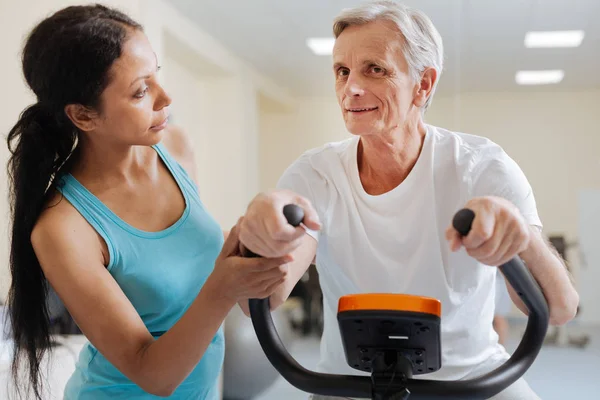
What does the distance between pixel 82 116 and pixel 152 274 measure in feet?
1.05

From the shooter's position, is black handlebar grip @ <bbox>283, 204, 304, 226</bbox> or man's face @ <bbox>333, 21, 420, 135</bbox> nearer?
black handlebar grip @ <bbox>283, 204, 304, 226</bbox>

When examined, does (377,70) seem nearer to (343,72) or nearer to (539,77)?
(343,72)

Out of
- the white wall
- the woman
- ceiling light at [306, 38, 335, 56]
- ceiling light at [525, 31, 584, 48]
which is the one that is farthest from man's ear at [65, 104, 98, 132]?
the white wall

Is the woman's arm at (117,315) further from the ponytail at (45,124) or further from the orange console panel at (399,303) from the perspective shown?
the orange console panel at (399,303)

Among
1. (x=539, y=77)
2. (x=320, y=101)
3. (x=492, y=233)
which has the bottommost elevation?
(x=492, y=233)

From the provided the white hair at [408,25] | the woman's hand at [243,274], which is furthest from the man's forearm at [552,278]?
the white hair at [408,25]

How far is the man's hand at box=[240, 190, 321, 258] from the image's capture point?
0.85 metres

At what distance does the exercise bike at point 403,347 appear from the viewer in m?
0.90

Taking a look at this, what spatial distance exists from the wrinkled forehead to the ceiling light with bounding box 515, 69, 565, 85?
781 centimetres

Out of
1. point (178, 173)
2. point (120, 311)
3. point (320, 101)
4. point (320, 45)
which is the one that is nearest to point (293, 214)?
point (120, 311)

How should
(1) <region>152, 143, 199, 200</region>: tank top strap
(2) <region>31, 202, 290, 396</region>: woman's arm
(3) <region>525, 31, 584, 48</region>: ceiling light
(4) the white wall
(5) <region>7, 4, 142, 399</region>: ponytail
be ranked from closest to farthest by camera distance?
1. (2) <region>31, 202, 290, 396</region>: woman's arm
2. (5) <region>7, 4, 142, 399</region>: ponytail
3. (1) <region>152, 143, 199, 200</region>: tank top strap
4. (3) <region>525, 31, 584, 48</region>: ceiling light
5. (4) the white wall

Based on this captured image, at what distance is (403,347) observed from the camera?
37.5 inches

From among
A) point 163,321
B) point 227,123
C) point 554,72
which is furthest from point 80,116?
point 554,72

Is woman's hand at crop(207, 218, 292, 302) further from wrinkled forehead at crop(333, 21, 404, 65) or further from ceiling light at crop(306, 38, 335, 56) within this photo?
ceiling light at crop(306, 38, 335, 56)
